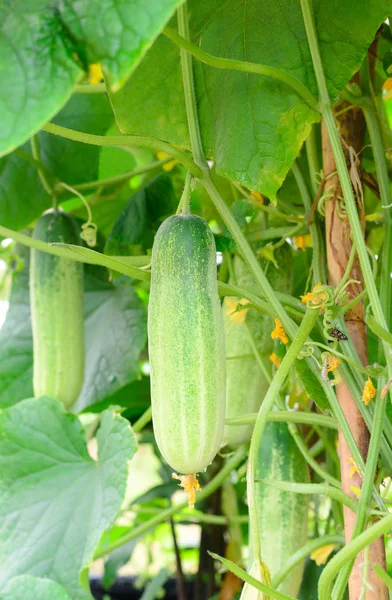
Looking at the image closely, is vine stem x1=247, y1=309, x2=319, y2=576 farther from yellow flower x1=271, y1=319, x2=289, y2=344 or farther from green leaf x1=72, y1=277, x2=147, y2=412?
green leaf x1=72, y1=277, x2=147, y2=412

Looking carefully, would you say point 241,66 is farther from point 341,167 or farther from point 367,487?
point 367,487

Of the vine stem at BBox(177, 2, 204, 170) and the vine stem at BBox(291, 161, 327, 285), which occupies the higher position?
the vine stem at BBox(177, 2, 204, 170)

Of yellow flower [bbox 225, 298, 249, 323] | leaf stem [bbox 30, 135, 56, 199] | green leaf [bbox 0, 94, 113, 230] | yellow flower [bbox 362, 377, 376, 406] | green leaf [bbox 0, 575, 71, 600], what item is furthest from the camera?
green leaf [bbox 0, 94, 113, 230]

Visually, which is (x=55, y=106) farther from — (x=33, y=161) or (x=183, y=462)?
(x=33, y=161)

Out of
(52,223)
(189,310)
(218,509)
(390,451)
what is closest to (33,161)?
(52,223)

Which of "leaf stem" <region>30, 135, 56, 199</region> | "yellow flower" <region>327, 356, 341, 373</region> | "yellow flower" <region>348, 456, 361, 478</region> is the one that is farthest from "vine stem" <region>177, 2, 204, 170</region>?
"leaf stem" <region>30, 135, 56, 199</region>

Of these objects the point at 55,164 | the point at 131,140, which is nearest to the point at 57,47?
the point at 131,140
